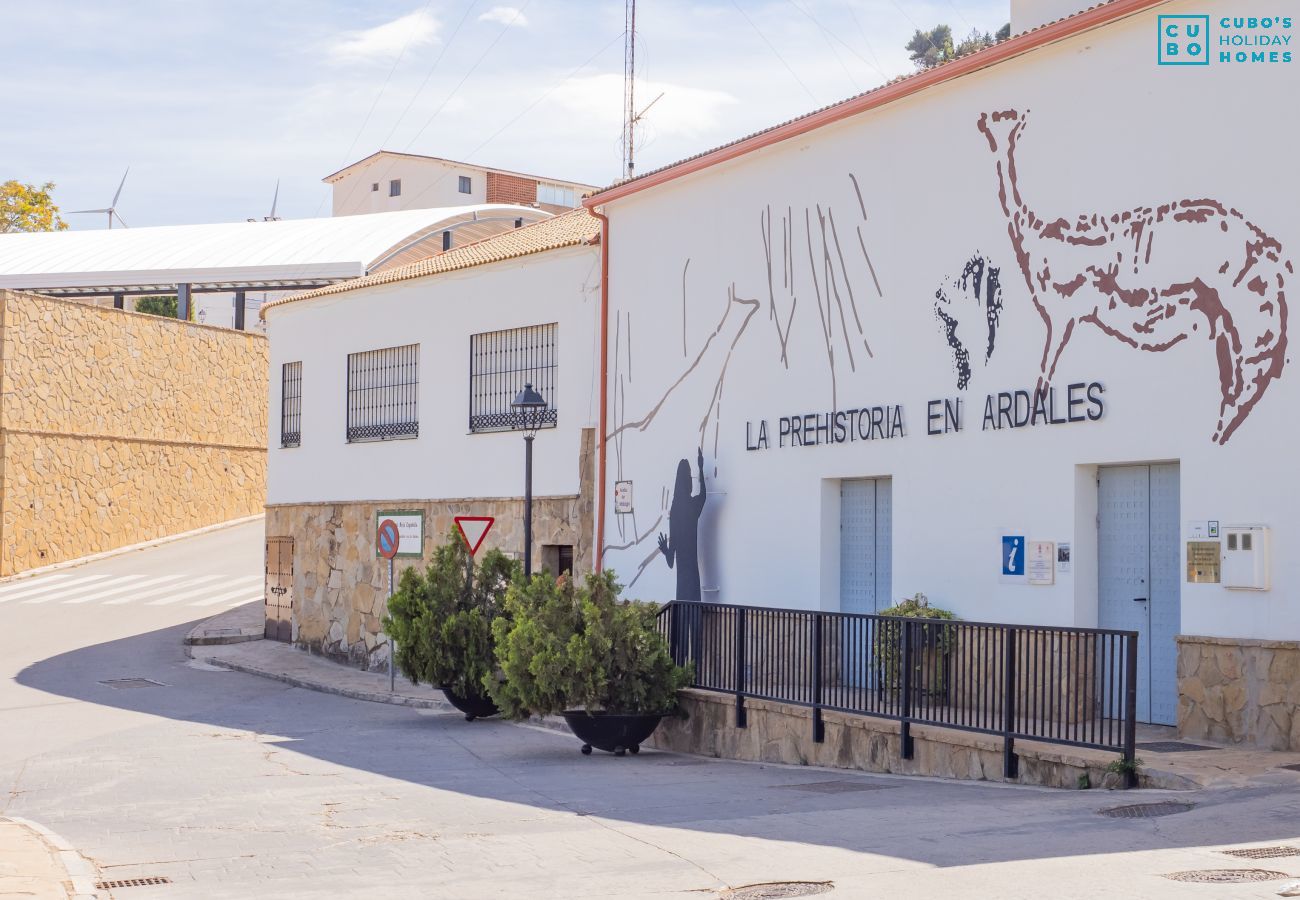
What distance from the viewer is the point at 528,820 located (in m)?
10.4

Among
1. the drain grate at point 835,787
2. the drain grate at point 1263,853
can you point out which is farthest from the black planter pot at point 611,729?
the drain grate at point 1263,853

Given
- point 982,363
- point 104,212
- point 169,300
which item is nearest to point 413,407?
point 982,363

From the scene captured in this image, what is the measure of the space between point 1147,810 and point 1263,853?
1.63m

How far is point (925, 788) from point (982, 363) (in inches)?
192

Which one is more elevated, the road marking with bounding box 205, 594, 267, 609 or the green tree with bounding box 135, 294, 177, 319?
the green tree with bounding box 135, 294, 177, 319

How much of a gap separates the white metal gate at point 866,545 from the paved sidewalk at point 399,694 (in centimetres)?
399

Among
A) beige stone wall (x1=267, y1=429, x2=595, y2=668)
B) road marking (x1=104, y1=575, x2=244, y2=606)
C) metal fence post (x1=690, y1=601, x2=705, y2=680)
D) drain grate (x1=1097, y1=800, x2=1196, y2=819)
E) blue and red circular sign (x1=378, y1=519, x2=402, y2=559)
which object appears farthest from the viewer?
road marking (x1=104, y1=575, x2=244, y2=606)

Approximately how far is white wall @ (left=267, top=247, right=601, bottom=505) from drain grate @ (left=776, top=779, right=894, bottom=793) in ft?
31.8

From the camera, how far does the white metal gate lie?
52.9ft

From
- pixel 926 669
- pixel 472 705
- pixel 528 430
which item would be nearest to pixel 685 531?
pixel 528 430

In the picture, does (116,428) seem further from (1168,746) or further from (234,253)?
(1168,746)

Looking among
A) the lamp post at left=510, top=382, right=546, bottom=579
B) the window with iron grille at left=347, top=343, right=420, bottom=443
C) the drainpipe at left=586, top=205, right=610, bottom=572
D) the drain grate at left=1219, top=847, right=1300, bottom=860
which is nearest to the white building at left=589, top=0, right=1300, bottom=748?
the drainpipe at left=586, top=205, right=610, bottom=572

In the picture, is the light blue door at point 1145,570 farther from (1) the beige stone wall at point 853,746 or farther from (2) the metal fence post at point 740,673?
(2) the metal fence post at point 740,673

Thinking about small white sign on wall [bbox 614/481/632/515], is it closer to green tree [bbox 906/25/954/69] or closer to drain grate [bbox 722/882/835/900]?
drain grate [bbox 722/882/835/900]
